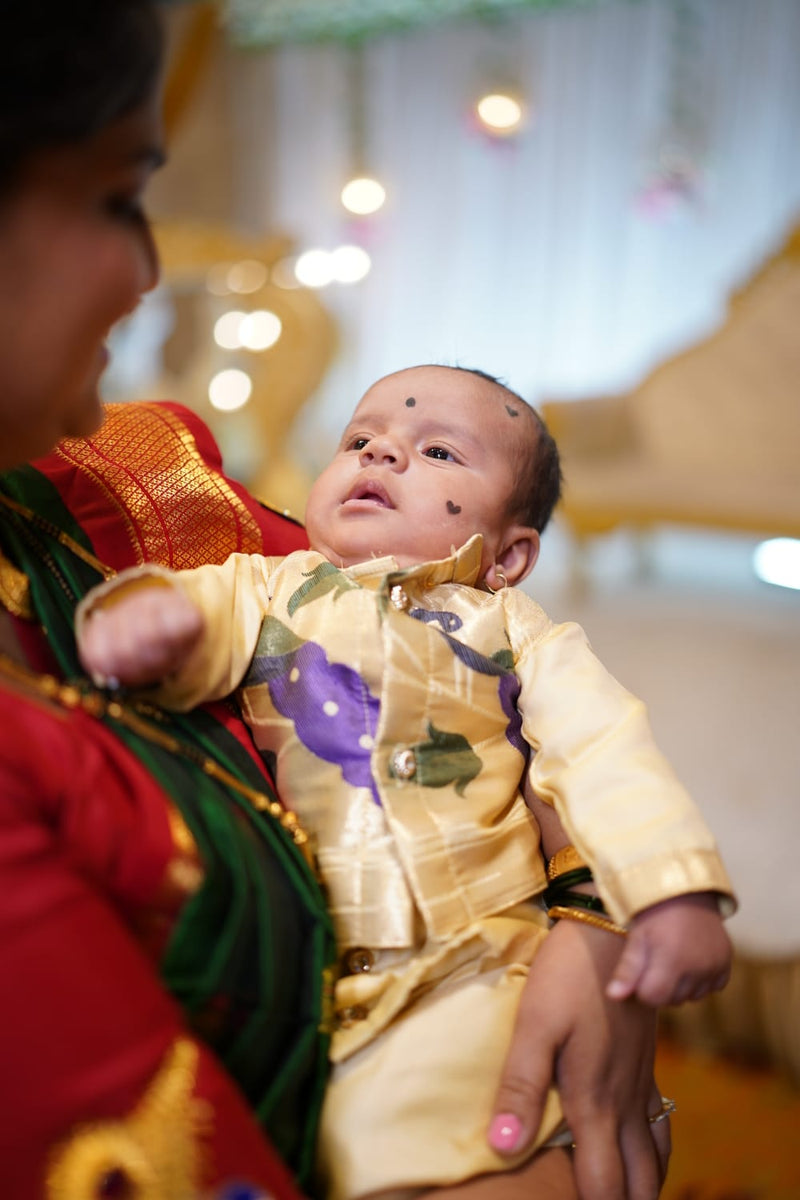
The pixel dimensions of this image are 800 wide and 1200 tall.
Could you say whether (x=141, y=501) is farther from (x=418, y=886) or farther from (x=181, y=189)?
(x=181, y=189)

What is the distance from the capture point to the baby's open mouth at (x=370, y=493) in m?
1.03

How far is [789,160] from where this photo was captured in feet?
17.1

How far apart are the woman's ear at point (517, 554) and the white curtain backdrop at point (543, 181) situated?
13.6ft

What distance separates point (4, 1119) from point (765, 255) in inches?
208

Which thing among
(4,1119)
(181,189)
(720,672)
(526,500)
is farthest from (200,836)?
(181,189)

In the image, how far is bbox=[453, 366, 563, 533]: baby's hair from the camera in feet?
3.72

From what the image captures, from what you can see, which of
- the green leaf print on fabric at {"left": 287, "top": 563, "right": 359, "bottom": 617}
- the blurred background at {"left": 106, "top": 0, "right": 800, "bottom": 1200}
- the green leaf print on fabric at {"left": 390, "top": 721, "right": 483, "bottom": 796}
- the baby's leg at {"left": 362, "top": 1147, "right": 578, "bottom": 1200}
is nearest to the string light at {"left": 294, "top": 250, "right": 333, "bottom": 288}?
the blurred background at {"left": 106, "top": 0, "right": 800, "bottom": 1200}

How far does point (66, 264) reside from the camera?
589 mm

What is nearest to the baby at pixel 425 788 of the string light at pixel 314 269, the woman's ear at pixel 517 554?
the woman's ear at pixel 517 554

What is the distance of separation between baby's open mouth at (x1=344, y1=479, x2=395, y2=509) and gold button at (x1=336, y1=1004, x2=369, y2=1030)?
1.56 ft

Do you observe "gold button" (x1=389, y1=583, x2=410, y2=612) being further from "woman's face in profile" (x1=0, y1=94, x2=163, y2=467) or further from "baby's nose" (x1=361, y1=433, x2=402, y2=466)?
"woman's face in profile" (x1=0, y1=94, x2=163, y2=467)

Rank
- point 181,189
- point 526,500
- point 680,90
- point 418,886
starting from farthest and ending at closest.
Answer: point 181,189 → point 680,90 → point 526,500 → point 418,886

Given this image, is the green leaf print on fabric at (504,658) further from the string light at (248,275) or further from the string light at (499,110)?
the string light at (499,110)

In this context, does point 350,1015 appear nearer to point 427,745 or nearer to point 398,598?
point 427,745
